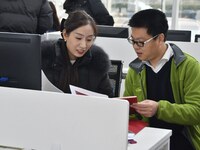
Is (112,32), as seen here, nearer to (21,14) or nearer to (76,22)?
(21,14)

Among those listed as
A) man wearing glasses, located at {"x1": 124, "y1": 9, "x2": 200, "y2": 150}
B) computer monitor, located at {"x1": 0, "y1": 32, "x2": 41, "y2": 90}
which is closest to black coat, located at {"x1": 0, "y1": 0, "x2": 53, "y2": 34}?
man wearing glasses, located at {"x1": 124, "y1": 9, "x2": 200, "y2": 150}

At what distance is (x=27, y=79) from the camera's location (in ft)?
6.19

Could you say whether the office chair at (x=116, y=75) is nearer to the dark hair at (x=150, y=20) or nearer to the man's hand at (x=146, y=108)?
the dark hair at (x=150, y=20)

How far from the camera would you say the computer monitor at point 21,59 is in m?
1.85

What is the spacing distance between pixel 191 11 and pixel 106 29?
128 inches

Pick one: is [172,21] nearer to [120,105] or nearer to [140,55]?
[140,55]

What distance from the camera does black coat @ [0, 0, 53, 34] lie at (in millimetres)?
3506

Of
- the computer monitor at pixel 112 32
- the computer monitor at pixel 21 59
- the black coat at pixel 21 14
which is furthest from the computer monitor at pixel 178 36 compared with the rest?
the computer monitor at pixel 21 59

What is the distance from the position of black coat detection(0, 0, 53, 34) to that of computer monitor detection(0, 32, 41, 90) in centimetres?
168

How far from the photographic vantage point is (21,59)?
1864 mm

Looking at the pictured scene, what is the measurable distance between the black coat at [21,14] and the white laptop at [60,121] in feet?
6.89

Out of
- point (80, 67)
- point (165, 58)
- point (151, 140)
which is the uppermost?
point (165, 58)

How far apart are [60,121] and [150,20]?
3.23 feet

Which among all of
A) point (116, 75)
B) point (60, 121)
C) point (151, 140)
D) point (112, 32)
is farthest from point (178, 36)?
point (60, 121)
